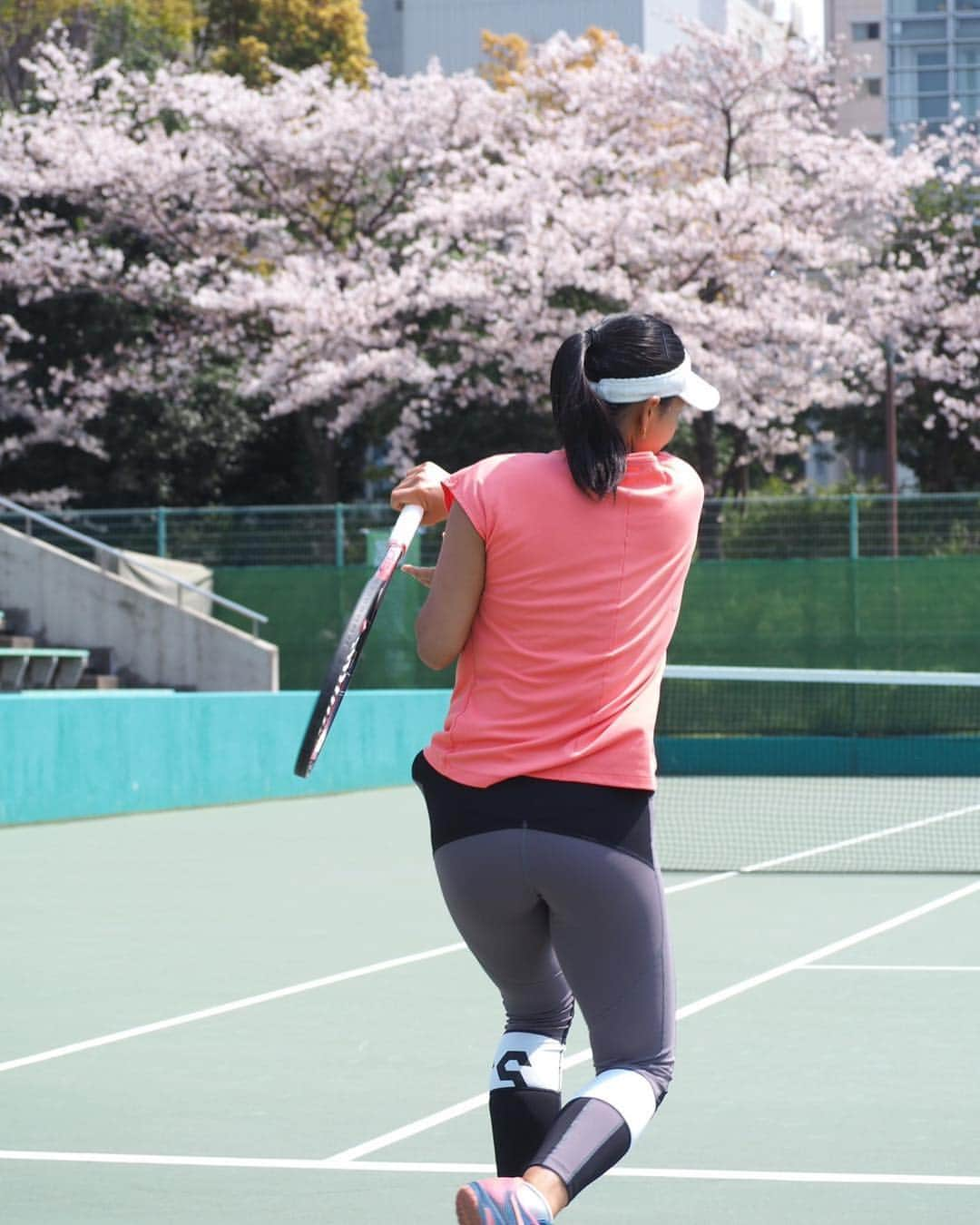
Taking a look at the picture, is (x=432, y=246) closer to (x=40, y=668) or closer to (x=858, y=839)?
(x=40, y=668)

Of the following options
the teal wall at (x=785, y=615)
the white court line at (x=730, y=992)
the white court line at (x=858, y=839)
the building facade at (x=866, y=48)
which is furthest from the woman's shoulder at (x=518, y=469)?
the building facade at (x=866, y=48)

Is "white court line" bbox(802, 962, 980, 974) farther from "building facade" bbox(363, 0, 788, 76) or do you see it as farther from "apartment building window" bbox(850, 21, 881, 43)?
"apartment building window" bbox(850, 21, 881, 43)

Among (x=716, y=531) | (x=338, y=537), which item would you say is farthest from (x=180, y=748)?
(x=716, y=531)

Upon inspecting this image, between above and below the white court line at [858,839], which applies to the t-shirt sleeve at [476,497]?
above

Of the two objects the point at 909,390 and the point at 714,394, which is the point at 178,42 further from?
the point at 714,394

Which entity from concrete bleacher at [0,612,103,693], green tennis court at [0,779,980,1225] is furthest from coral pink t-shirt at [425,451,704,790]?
concrete bleacher at [0,612,103,693]

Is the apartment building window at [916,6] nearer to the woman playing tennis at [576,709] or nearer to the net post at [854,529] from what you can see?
the net post at [854,529]

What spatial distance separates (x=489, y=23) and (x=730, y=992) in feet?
200

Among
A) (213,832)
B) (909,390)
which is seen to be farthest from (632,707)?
(909,390)

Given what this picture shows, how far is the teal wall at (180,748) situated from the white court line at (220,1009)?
22.9 feet

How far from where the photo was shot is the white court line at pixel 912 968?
873cm

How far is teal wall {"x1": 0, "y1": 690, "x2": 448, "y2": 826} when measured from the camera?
52.1ft

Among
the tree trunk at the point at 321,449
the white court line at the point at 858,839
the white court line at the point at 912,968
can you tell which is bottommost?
the white court line at the point at 858,839

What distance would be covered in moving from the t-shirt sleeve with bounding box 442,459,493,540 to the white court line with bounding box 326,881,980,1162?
233cm
